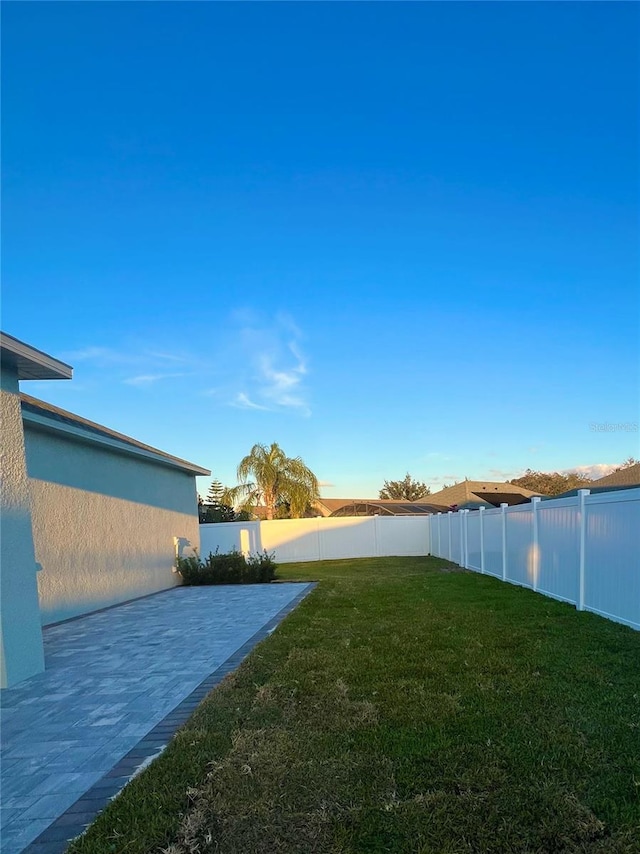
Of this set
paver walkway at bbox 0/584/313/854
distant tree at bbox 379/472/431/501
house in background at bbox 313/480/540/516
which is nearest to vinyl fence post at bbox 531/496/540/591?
paver walkway at bbox 0/584/313/854

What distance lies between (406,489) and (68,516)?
4791cm

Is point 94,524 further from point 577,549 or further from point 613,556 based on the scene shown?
point 613,556

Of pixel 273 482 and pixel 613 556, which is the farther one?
pixel 273 482

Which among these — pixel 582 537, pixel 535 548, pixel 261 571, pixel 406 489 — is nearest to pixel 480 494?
pixel 261 571

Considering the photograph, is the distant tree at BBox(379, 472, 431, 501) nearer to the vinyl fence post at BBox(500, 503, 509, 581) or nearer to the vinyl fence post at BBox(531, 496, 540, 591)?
the vinyl fence post at BBox(500, 503, 509, 581)

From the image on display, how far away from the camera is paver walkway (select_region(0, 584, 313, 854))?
280 centimetres

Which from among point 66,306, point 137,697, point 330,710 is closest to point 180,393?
point 66,306

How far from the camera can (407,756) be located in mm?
3016

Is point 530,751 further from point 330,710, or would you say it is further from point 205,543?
point 205,543

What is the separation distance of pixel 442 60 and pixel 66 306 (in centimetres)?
791

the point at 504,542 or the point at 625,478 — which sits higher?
the point at 625,478

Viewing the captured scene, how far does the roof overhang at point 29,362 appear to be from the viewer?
4906 millimetres

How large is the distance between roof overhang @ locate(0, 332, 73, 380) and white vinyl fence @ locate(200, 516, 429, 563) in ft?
52.5

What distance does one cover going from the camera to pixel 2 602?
496 centimetres
